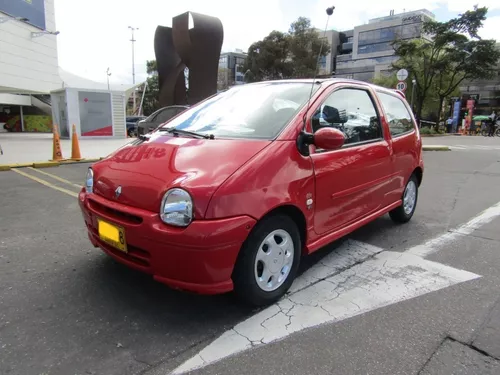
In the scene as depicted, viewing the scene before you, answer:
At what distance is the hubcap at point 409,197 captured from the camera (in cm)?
460

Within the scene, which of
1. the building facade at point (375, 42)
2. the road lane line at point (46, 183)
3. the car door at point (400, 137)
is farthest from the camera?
the building facade at point (375, 42)

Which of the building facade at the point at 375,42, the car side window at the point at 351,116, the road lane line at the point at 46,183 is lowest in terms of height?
the road lane line at the point at 46,183

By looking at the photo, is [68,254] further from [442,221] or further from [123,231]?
[442,221]

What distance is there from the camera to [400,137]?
4156 mm

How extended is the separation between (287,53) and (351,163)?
40583mm

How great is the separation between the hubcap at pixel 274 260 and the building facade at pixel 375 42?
256ft

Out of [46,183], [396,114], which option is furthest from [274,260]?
[46,183]

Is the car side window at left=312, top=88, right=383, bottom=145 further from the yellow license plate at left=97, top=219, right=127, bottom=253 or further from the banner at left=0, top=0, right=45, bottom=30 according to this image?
the banner at left=0, top=0, right=45, bottom=30

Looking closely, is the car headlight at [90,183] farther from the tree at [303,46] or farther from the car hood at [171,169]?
the tree at [303,46]

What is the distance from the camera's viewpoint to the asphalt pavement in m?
2.06

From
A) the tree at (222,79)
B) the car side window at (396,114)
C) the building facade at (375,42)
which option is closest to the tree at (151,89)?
the tree at (222,79)

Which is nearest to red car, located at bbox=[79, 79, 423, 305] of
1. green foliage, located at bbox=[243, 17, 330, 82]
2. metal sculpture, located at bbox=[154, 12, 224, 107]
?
metal sculpture, located at bbox=[154, 12, 224, 107]

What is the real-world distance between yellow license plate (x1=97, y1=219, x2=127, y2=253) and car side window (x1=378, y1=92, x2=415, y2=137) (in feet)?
9.79

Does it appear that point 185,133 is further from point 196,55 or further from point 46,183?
point 196,55
